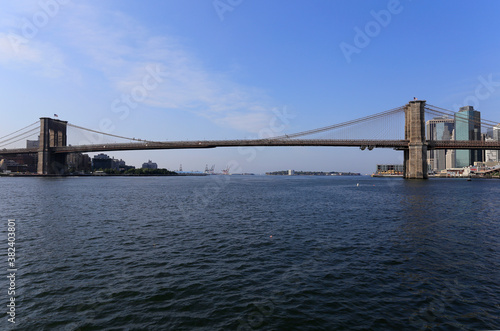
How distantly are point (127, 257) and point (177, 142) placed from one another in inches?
3637

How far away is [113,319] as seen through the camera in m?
6.71

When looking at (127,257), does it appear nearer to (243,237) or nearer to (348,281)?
(243,237)

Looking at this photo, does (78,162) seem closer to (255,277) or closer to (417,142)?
(417,142)

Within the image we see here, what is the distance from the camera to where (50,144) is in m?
116

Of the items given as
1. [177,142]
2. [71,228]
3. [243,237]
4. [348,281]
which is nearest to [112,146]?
[177,142]

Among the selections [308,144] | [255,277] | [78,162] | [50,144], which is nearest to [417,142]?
[308,144]

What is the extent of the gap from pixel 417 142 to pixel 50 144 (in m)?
148

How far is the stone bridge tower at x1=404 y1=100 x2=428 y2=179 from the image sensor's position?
85.1 m

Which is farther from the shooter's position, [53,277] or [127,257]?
[127,257]

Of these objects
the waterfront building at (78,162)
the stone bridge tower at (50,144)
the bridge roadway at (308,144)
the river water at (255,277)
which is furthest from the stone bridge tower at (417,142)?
the waterfront building at (78,162)

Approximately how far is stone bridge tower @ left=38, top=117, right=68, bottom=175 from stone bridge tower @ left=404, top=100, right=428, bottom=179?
143m

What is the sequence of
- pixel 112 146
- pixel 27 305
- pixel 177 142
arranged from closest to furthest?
pixel 27 305 < pixel 177 142 < pixel 112 146

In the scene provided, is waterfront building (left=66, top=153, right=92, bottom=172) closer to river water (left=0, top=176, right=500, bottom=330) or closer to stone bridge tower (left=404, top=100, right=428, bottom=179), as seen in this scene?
river water (left=0, top=176, right=500, bottom=330)

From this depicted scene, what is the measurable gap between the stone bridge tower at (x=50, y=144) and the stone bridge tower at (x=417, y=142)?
14291 centimetres
